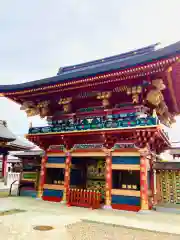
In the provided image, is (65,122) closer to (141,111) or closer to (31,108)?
(31,108)

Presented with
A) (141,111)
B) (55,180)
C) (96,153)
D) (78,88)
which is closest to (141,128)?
(141,111)

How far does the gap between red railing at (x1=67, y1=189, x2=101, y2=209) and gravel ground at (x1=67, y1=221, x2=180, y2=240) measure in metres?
4.30

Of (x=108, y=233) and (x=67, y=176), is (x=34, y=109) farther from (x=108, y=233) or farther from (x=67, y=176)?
(x=108, y=233)

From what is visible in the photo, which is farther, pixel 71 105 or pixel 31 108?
pixel 31 108

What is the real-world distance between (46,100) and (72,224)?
10.0m

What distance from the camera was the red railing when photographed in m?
12.2

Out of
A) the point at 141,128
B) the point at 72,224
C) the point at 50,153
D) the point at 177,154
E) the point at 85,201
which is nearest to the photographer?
the point at 72,224

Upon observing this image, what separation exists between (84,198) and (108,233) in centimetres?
581

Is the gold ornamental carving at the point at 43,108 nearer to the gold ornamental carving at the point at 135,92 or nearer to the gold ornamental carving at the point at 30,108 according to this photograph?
the gold ornamental carving at the point at 30,108

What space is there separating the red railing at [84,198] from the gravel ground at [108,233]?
4.30 metres

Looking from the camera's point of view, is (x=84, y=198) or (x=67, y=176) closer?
(x=84, y=198)

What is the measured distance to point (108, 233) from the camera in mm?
6871

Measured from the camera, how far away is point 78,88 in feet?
45.4

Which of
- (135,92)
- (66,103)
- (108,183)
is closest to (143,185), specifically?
(108,183)
